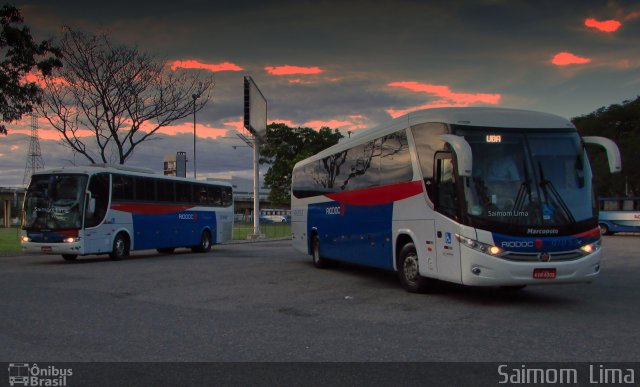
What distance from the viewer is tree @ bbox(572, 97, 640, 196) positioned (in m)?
A: 43.4

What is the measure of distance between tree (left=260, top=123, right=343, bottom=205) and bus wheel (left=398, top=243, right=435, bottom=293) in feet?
190

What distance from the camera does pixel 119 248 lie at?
20.9 meters

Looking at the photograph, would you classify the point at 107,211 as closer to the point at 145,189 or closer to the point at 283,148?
the point at 145,189

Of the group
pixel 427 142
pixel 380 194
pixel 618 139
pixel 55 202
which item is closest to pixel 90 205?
pixel 55 202

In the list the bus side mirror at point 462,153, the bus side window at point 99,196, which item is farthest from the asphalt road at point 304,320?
the bus side window at point 99,196

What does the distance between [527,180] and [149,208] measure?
15.9 metres

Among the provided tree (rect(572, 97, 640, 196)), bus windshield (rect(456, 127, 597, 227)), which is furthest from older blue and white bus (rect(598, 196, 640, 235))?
bus windshield (rect(456, 127, 597, 227))

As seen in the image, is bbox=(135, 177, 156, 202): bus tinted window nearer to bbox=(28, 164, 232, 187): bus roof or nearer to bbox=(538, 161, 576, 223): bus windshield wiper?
bbox=(28, 164, 232, 187): bus roof

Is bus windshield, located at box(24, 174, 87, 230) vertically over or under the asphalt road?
over

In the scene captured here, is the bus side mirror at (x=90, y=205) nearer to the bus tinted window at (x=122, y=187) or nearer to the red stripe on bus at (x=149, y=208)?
the red stripe on bus at (x=149, y=208)
